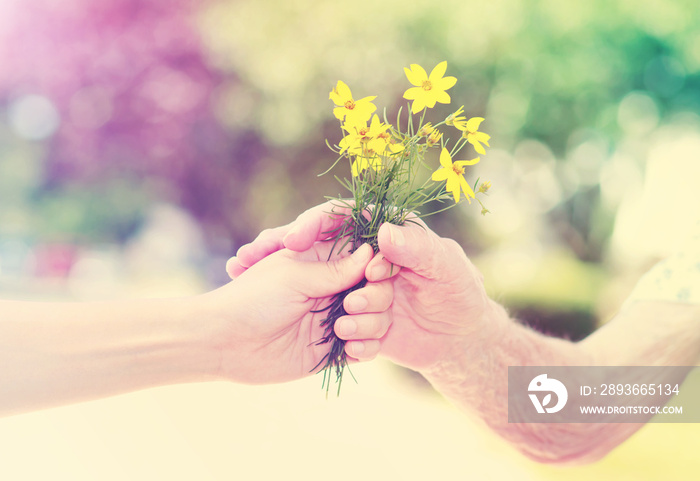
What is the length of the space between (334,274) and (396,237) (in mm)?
165

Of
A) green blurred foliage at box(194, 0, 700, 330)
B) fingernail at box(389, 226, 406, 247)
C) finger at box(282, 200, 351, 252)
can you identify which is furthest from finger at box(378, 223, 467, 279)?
green blurred foliage at box(194, 0, 700, 330)

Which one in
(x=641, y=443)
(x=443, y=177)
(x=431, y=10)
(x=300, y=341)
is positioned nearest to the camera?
(x=443, y=177)

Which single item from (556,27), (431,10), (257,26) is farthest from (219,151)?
(556,27)

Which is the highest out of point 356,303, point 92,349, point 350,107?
point 350,107

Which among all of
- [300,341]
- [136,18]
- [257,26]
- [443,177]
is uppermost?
[136,18]

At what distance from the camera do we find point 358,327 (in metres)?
1.10

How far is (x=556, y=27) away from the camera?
3820 millimetres

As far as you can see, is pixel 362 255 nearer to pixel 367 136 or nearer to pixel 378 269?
pixel 378 269

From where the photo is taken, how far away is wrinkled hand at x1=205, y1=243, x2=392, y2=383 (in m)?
1.09

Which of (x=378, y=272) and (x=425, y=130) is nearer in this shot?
(x=425, y=130)

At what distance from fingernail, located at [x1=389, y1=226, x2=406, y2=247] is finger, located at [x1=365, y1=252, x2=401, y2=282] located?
62 millimetres

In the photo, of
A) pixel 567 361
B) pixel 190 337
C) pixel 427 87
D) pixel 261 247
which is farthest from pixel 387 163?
pixel 567 361

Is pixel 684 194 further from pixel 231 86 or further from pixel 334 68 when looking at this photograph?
pixel 231 86

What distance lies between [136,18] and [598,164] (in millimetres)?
3654
